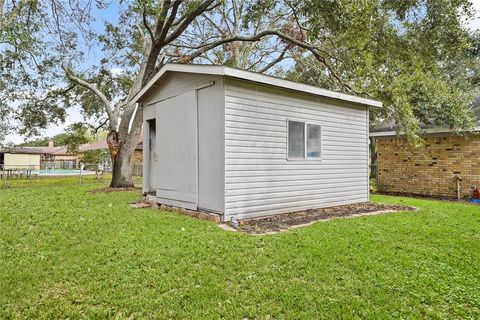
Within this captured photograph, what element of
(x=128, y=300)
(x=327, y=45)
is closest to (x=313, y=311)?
(x=128, y=300)

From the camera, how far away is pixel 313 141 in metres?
7.45

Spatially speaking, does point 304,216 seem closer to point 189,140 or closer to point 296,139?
point 296,139

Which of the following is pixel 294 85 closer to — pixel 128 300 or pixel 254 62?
pixel 128 300

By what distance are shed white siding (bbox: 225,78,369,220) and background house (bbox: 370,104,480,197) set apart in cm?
381

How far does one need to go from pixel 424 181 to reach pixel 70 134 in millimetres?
19728

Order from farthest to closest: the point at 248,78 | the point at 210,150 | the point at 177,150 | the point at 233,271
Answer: the point at 177,150 → the point at 210,150 → the point at 248,78 → the point at 233,271

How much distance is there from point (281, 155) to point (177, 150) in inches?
89.4

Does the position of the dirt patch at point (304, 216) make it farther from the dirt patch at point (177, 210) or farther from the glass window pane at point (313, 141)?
the glass window pane at point (313, 141)

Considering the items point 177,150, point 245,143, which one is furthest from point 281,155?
point 177,150

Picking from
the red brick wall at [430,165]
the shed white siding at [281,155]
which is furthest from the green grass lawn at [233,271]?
the red brick wall at [430,165]

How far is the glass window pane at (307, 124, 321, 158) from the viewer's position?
7.34 meters

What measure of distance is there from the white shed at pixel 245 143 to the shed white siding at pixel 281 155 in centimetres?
2

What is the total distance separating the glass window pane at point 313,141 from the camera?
24.1 feet

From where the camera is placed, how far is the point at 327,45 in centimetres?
888
